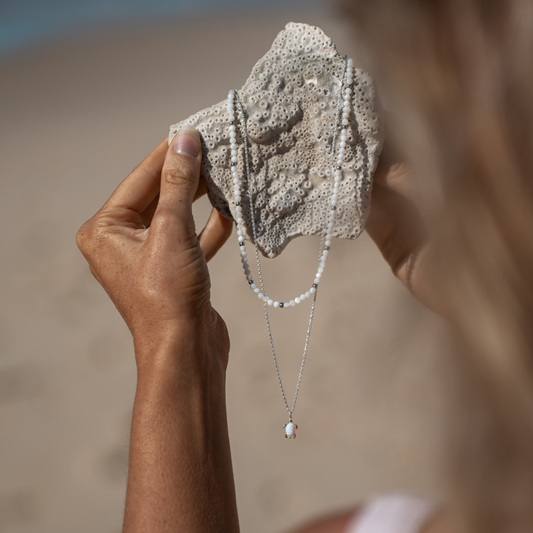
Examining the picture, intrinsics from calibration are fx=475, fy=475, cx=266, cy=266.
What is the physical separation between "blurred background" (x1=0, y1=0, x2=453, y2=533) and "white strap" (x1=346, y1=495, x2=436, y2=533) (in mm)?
61

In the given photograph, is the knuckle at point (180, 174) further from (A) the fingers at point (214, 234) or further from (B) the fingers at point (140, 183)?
(A) the fingers at point (214, 234)

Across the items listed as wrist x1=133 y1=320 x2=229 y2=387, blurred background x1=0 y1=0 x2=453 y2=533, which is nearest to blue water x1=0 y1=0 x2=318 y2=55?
blurred background x1=0 y1=0 x2=453 y2=533

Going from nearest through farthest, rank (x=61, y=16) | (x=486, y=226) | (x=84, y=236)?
(x=486, y=226) → (x=84, y=236) → (x=61, y=16)

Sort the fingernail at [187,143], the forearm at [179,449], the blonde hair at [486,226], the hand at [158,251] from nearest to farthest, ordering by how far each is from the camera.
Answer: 1. the blonde hair at [486,226]
2. the forearm at [179,449]
3. the hand at [158,251]
4. the fingernail at [187,143]

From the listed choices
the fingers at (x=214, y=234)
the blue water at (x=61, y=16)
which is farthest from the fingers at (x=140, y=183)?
the blue water at (x=61, y=16)

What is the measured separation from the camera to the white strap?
4.02 feet

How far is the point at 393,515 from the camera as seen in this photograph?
1.27 metres

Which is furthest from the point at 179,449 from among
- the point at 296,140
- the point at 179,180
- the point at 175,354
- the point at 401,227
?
the point at 401,227

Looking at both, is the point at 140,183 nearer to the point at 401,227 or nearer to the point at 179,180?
the point at 179,180

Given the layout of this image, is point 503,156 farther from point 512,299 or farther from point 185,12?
point 185,12

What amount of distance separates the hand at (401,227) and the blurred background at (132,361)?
0.30 meters

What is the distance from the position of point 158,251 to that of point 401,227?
1.00 m

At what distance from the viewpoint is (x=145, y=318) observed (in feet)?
4.42

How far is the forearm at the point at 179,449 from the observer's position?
3.65 ft
